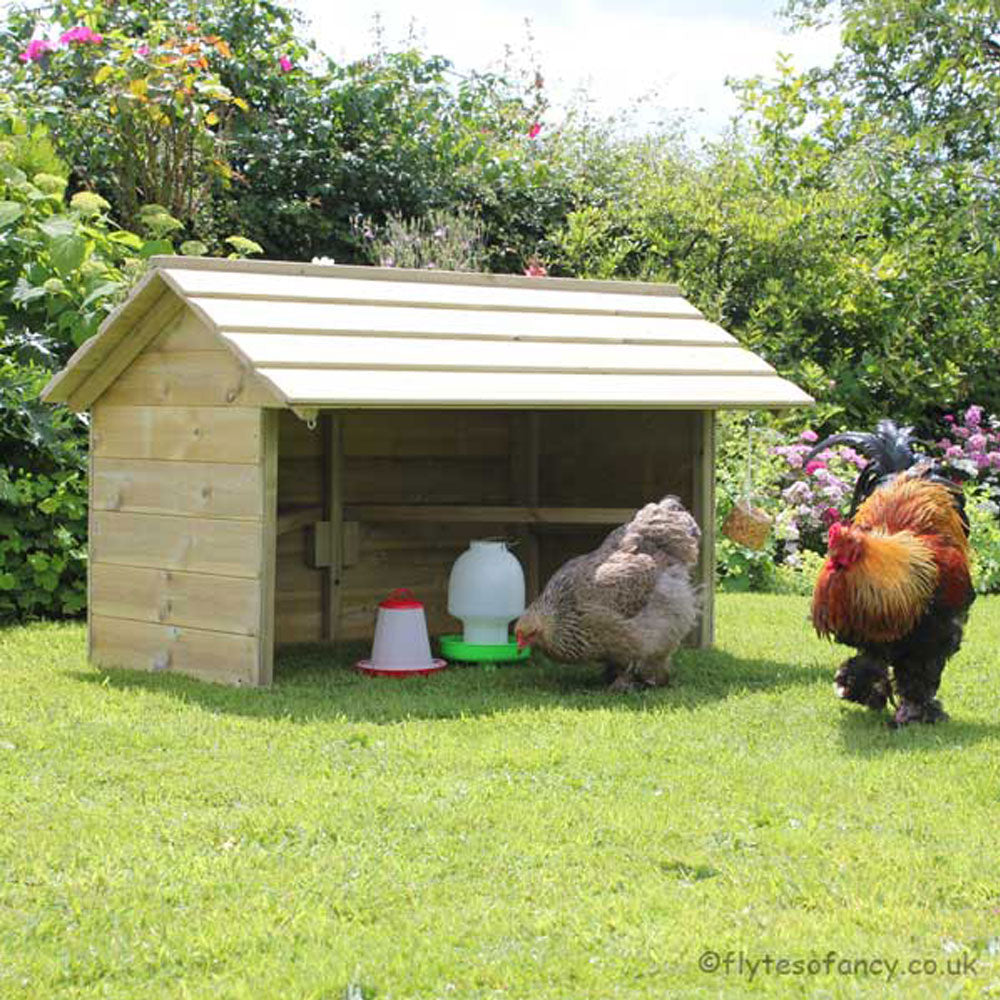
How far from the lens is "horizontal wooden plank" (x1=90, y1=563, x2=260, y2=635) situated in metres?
7.48

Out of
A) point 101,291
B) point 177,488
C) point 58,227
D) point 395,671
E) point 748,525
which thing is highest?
point 58,227

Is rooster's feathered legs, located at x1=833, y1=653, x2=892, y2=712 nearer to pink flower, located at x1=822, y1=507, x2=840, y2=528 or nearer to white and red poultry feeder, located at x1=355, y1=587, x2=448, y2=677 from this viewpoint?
white and red poultry feeder, located at x1=355, y1=587, x2=448, y2=677

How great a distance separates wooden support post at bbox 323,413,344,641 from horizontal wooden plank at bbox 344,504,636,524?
12 cm

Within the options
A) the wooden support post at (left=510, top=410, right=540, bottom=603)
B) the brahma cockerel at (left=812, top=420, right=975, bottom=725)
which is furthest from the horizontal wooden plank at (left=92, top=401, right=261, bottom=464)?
the wooden support post at (left=510, top=410, right=540, bottom=603)

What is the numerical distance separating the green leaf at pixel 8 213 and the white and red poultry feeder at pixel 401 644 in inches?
162

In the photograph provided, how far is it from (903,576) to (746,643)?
2.66 meters

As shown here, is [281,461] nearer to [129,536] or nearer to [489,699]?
[129,536]

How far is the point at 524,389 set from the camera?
25.5ft

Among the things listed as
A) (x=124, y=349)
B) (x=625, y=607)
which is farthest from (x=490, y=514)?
(x=124, y=349)

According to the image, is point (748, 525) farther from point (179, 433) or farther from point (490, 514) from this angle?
point (179, 433)

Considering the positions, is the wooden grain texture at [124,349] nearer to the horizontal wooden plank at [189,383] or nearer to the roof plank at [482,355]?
→ the horizontal wooden plank at [189,383]

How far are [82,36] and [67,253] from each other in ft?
13.8

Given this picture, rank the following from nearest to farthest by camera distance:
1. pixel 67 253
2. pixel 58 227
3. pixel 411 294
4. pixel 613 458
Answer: pixel 411 294 < pixel 613 458 < pixel 67 253 < pixel 58 227

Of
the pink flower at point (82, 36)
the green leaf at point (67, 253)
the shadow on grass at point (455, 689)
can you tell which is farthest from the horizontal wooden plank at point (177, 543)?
the pink flower at point (82, 36)
